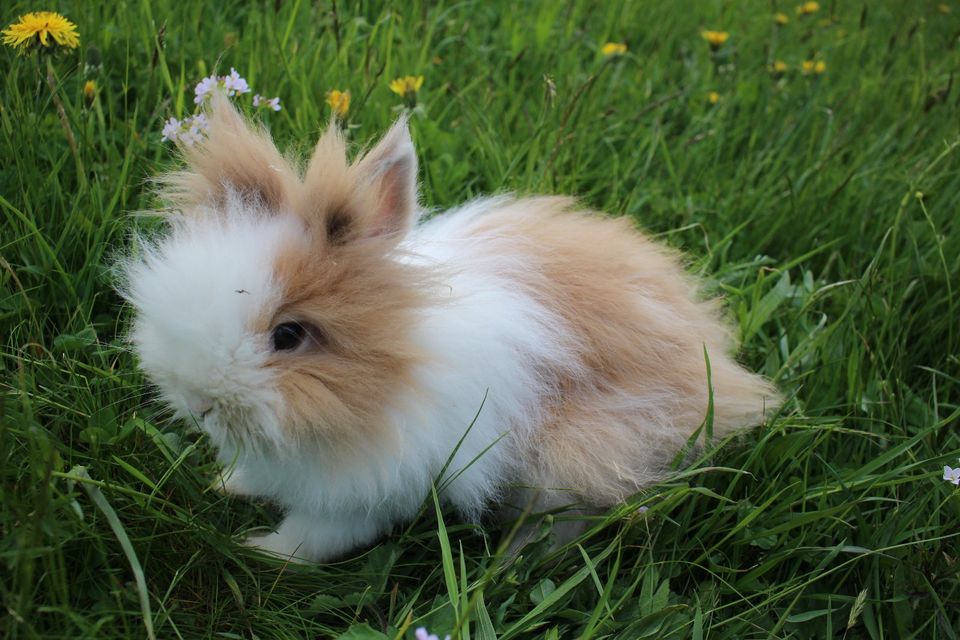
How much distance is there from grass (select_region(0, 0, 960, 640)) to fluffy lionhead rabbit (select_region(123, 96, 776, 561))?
0.17m

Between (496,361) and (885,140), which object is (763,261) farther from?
(496,361)

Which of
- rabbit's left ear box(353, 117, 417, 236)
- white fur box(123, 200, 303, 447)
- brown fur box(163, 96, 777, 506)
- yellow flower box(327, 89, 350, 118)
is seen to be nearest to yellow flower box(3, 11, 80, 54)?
brown fur box(163, 96, 777, 506)

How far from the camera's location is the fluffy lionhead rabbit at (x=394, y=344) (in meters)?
1.90

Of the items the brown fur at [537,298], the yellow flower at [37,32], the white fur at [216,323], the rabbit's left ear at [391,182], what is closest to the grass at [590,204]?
the yellow flower at [37,32]

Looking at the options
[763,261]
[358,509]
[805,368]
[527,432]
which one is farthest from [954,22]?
[358,509]

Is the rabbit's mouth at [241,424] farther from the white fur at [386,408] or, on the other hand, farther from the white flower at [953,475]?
the white flower at [953,475]

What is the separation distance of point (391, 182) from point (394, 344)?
0.45 m

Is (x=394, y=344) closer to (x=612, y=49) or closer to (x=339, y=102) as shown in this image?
(x=339, y=102)

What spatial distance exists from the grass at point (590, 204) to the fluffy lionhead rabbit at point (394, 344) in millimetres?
167

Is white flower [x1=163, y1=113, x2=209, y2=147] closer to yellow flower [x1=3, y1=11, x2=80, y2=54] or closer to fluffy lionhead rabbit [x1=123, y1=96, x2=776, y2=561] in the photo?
fluffy lionhead rabbit [x1=123, y1=96, x2=776, y2=561]

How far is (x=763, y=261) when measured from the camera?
3506mm

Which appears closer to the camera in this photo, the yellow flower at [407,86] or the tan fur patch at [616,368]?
the tan fur patch at [616,368]

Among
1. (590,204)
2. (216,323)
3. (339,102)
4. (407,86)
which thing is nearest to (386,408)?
(216,323)

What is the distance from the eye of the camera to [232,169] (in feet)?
6.91
